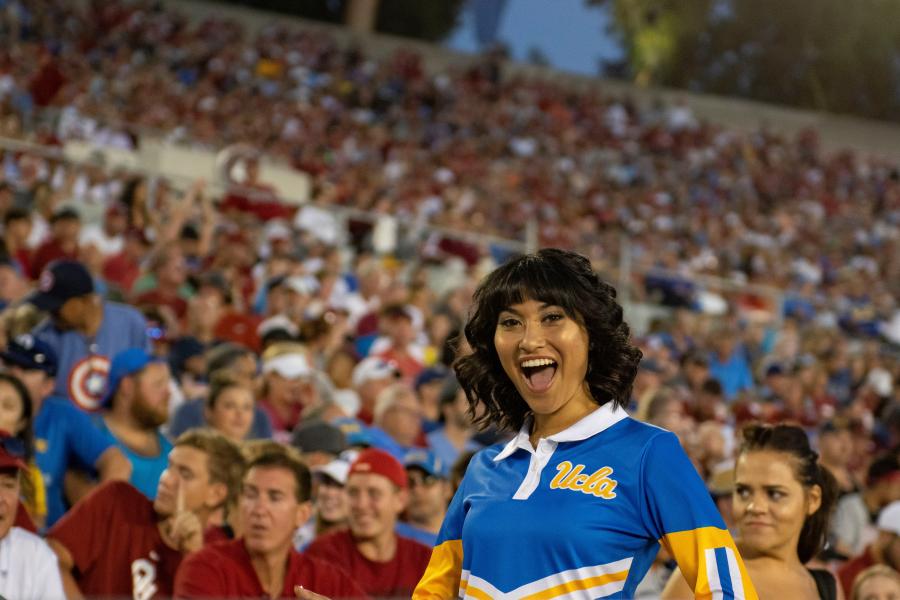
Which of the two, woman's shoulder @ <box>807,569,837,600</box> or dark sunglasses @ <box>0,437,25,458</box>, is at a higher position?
dark sunglasses @ <box>0,437,25,458</box>

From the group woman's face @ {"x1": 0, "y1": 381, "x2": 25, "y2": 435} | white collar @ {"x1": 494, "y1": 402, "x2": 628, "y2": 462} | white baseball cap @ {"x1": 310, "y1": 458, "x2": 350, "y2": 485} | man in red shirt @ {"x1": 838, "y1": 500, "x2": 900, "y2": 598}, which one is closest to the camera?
white collar @ {"x1": 494, "y1": 402, "x2": 628, "y2": 462}

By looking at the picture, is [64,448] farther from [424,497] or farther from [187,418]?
[424,497]

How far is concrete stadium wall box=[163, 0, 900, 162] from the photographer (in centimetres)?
2820

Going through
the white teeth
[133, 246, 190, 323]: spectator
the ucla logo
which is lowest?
the ucla logo

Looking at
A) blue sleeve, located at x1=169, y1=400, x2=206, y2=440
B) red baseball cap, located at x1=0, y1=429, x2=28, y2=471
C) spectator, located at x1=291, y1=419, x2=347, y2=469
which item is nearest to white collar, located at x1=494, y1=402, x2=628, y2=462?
red baseball cap, located at x1=0, y1=429, x2=28, y2=471

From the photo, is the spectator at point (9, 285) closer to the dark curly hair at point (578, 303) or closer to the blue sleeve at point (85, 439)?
the blue sleeve at point (85, 439)

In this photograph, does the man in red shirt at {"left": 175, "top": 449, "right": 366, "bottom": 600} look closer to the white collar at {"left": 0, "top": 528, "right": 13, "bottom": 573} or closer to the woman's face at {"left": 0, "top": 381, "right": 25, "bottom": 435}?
the white collar at {"left": 0, "top": 528, "right": 13, "bottom": 573}

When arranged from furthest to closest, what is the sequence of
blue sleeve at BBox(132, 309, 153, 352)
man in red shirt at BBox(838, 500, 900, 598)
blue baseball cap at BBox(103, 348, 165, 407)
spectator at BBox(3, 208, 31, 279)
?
spectator at BBox(3, 208, 31, 279) < blue sleeve at BBox(132, 309, 153, 352) < blue baseball cap at BBox(103, 348, 165, 407) < man in red shirt at BBox(838, 500, 900, 598)

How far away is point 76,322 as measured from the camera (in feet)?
21.2

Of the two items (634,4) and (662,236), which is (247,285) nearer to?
(662,236)

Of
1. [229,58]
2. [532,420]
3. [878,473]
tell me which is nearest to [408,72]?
[229,58]

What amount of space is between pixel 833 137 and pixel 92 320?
2775cm

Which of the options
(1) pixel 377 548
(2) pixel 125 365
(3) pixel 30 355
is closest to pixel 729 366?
(2) pixel 125 365

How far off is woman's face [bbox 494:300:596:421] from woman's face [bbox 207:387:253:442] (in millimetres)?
3505
